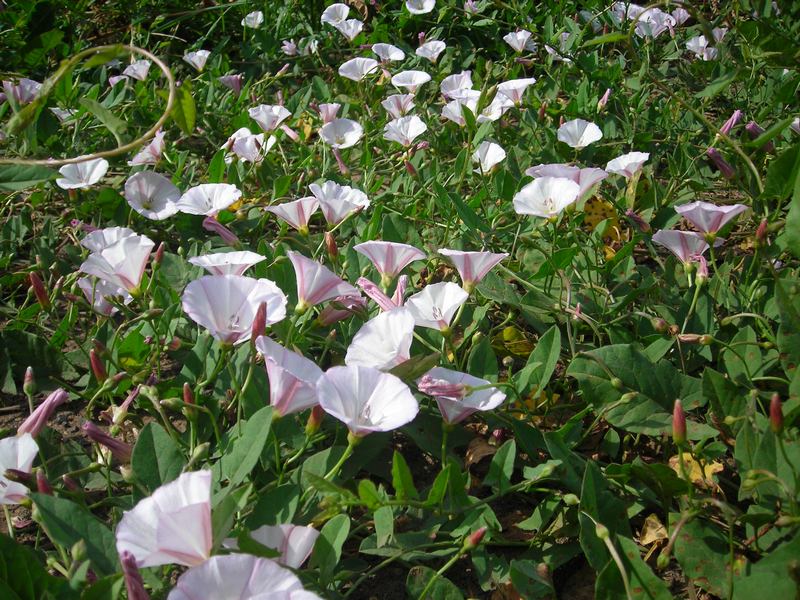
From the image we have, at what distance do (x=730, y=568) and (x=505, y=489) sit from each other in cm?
38

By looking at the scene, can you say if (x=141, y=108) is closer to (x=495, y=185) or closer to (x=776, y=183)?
(x=495, y=185)

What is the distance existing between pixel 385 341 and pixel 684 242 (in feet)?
2.68

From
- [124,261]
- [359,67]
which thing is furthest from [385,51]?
[124,261]

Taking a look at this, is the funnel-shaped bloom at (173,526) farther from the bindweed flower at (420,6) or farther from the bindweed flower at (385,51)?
the bindweed flower at (420,6)

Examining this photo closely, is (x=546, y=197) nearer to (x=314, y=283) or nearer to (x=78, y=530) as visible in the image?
(x=314, y=283)

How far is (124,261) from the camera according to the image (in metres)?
1.59

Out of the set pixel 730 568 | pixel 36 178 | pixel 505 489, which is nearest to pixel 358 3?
pixel 36 178

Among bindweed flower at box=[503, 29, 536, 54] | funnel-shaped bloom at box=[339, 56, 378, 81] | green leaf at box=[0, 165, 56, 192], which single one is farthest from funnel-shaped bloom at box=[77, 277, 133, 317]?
bindweed flower at box=[503, 29, 536, 54]

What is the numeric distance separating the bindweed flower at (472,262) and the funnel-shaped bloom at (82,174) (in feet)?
4.14

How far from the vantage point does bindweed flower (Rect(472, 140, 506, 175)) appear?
2377 mm

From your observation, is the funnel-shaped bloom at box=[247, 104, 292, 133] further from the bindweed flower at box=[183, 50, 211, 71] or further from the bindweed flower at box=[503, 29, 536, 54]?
the bindweed flower at box=[503, 29, 536, 54]

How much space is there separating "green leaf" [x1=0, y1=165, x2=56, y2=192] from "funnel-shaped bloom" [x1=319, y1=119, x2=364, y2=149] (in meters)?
1.35

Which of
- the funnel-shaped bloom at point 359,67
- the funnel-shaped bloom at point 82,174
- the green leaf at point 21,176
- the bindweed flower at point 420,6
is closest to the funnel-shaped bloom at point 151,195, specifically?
the funnel-shaped bloom at point 82,174

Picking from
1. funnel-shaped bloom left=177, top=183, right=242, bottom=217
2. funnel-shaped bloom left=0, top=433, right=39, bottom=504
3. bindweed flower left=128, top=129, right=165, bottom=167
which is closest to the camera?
funnel-shaped bloom left=0, top=433, right=39, bottom=504
